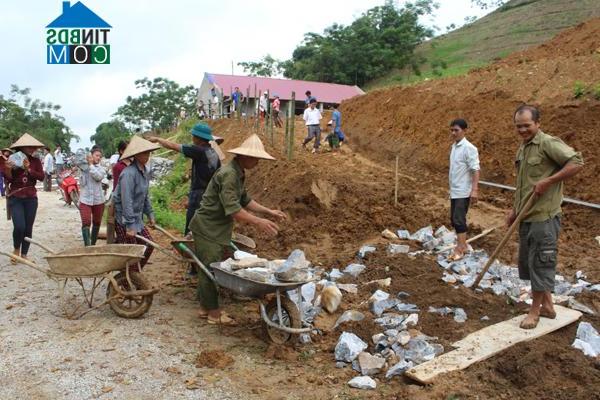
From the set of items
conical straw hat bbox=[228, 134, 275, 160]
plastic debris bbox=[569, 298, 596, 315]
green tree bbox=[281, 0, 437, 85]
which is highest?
green tree bbox=[281, 0, 437, 85]

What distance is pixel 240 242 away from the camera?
5680 mm

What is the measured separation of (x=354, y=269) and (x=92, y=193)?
3.77 meters

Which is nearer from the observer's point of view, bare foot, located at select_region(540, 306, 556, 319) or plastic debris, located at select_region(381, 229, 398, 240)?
bare foot, located at select_region(540, 306, 556, 319)

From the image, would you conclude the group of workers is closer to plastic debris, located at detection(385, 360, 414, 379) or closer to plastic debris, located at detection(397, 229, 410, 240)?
plastic debris, located at detection(397, 229, 410, 240)

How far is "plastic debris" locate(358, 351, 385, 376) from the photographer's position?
160 inches

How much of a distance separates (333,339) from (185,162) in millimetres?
15868

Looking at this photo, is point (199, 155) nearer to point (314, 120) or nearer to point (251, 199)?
point (251, 199)

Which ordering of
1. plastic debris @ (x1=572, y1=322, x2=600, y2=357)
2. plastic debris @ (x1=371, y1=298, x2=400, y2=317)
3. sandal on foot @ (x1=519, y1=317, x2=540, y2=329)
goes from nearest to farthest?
1. plastic debris @ (x1=572, y1=322, x2=600, y2=357)
2. sandal on foot @ (x1=519, y1=317, x2=540, y2=329)
3. plastic debris @ (x1=371, y1=298, x2=400, y2=317)

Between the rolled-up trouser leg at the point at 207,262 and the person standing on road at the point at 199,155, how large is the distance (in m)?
0.85

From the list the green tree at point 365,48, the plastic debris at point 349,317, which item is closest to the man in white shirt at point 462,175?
the plastic debris at point 349,317

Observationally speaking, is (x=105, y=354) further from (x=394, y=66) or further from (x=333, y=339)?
(x=394, y=66)

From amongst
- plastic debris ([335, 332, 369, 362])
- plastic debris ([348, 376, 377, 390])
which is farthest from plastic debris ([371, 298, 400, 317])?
plastic debris ([348, 376, 377, 390])

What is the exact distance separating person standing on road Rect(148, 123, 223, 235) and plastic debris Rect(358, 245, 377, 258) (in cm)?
230

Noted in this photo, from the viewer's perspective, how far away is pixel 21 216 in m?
6.79
